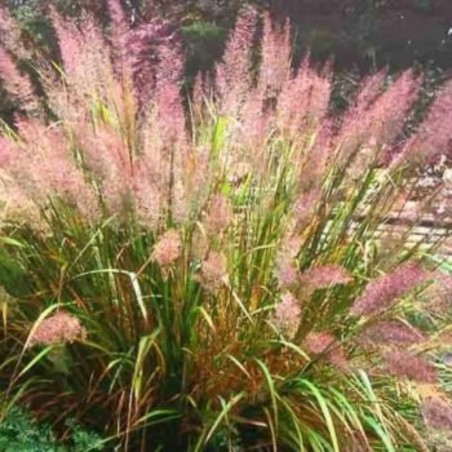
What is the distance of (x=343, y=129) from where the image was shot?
7.98 feet

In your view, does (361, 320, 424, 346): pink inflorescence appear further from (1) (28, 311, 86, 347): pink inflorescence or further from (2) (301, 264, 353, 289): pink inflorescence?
(1) (28, 311, 86, 347): pink inflorescence

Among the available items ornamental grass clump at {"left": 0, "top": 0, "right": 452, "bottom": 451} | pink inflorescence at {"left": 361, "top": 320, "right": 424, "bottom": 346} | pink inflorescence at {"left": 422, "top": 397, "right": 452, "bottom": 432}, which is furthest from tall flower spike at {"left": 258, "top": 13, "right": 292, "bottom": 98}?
pink inflorescence at {"left": 422, "top": 397, "right": 452, "bottom": 432}

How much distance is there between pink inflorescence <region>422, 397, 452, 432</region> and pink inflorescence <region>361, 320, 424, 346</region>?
0.14 m

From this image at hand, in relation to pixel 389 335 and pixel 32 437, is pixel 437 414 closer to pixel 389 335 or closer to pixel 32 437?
pixel 389 335

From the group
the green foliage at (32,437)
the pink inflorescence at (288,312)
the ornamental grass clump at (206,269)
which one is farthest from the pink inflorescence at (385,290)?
the green foliage at (32,437)

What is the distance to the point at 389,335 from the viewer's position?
2010 mm

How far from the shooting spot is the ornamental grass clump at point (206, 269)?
2.11 meters

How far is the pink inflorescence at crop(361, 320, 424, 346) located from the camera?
2000 millimetres

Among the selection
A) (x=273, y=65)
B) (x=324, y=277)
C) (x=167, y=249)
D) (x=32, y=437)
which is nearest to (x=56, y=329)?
(x=167, y=249)

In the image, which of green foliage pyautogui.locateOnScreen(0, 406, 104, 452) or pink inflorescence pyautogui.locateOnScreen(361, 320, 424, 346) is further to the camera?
green foliage pyautogui.locateOnScreen(0, 406, 104, 452)

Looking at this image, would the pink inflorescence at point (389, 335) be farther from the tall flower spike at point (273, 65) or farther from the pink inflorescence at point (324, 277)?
the tall flower spike at point (273, 65)

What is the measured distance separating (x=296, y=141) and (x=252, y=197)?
0.24 m

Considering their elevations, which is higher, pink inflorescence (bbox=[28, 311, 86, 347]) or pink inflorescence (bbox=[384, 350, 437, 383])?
pink inflorescence (bbox=[28, 311, 86, 347])

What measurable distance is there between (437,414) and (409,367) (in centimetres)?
12
